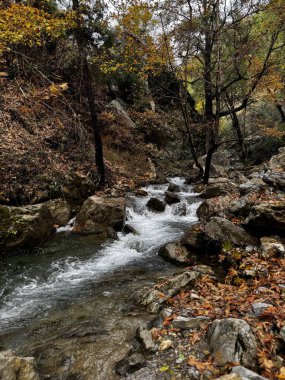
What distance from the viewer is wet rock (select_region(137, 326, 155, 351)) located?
359 centimetres

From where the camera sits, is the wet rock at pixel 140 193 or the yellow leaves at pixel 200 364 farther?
the wet rock at pixel 140 193

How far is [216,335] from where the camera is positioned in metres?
3.38

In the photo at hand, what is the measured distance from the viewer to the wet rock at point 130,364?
130 inches

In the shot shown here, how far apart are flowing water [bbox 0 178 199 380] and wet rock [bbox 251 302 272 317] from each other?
1.69 metres

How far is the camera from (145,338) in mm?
3754

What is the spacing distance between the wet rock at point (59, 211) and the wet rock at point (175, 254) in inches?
155

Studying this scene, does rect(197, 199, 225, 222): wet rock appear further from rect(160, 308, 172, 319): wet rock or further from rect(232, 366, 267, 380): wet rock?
rect(232, 366, 267, 380): wet rock

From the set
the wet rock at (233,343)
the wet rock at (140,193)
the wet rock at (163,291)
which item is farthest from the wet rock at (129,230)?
the wet rock at (233,343)

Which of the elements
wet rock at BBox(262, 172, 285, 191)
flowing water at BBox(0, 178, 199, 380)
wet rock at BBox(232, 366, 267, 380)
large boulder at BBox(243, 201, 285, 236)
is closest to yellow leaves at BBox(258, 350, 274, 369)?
wet rock at BBox(232, 366, 267, 380)

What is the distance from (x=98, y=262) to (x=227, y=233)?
3.45m

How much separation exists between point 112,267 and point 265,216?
4103 mm

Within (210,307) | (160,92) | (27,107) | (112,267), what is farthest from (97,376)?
(160,92)

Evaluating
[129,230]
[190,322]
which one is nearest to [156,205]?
[129,230]

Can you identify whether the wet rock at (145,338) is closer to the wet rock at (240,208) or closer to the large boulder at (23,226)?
the large boulder at (23,226)
